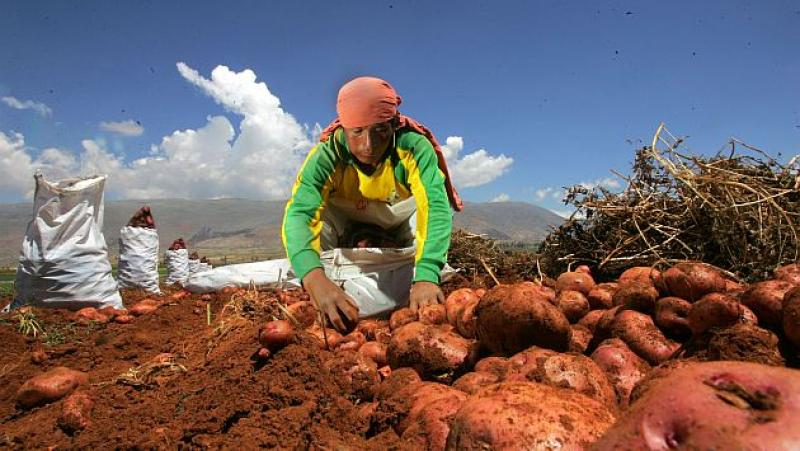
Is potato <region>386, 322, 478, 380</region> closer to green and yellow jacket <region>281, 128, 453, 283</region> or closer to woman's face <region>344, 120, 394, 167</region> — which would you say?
green and yellow jacket <region>281, 128, 453, 283</region>

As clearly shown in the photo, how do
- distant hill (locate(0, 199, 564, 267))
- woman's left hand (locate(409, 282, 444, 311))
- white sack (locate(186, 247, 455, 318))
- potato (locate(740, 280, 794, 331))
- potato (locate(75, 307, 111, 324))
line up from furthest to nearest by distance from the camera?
distant hill (locate(0, 199, 564, 267)) < potato (locate(75, 307, 111, 324)) < white sack (locate(186, 247, 455, 318)) < woman's left hand (locate(409, 282, 444, 311)) < potato (locate(740, 280, 794, 331))

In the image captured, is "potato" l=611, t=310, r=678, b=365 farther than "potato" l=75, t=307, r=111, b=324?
No

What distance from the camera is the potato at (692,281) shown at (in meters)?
2.44

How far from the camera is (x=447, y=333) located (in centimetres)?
267

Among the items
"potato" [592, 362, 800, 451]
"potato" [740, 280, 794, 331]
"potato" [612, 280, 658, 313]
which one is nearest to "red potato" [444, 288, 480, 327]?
"potato" [612, 280, 658, 313]

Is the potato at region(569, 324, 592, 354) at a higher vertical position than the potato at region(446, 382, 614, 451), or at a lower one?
lower

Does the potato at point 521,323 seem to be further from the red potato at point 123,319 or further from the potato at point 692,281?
the red potato at point 123,319

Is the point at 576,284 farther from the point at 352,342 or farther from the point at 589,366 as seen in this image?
the point at 352,342

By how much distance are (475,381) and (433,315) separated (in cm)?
118

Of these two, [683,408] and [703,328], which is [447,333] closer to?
[703,328]

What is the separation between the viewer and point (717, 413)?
3.26 ft

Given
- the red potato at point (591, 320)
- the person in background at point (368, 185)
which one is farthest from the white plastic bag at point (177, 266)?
the red potato at point (591, 320)

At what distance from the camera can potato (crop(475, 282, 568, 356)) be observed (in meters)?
2.24

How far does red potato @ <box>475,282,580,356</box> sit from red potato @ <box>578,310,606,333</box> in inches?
18.2
